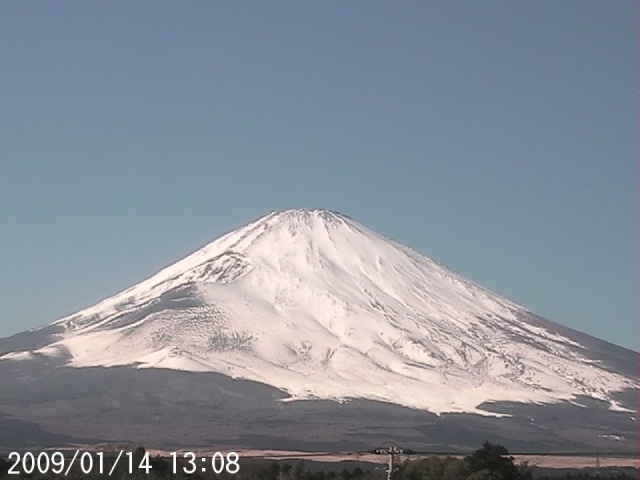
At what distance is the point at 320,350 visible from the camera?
139625 millimetres

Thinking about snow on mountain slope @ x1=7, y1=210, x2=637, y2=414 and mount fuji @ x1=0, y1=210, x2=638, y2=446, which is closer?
mount fuji @ x1=0, y1=210, x2=638, y2=446

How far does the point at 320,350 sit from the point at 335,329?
23.5 ft

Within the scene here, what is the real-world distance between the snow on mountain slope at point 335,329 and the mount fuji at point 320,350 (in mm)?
262

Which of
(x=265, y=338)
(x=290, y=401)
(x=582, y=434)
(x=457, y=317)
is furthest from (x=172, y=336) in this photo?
(x=582, y=434)

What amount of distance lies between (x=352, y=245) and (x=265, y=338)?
3478 cm

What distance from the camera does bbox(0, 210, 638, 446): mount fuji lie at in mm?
118688

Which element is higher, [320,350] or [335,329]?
[335,329]

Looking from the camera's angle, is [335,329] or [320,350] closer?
[320,350]

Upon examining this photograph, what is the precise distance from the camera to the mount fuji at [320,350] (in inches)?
4673

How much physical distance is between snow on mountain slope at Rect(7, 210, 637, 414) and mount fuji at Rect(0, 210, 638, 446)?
0.86 ft

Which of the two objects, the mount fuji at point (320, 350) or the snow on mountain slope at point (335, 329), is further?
the snow on mountain slope at point (335, 329)

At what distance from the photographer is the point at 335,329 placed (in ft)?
480

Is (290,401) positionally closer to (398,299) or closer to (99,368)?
(99,368)

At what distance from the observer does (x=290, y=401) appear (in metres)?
120
